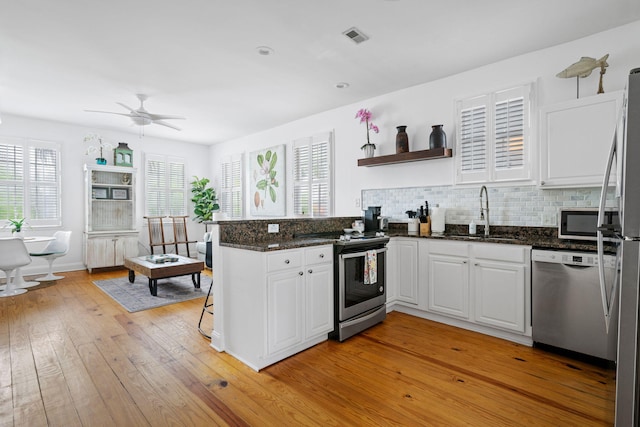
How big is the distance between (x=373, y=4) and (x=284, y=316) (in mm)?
2580

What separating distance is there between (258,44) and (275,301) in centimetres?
245

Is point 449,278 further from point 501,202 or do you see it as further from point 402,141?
point 402,141

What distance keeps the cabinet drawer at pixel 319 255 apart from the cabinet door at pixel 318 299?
0.15 ft

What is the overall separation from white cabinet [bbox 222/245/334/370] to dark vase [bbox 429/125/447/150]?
6.32 ft

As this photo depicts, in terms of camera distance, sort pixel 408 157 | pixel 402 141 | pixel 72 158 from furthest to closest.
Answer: pixel 72 158, pixel 402 141, pixel 408 157

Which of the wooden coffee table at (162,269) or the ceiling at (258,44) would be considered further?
the wooden coffee table at (162,269)

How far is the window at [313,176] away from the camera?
5297mm

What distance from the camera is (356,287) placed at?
3.12m

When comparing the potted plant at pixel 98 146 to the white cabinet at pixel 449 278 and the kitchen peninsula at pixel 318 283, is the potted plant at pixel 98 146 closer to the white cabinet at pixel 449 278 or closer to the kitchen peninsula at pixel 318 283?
the kitchen peninsula at pixel 318 283

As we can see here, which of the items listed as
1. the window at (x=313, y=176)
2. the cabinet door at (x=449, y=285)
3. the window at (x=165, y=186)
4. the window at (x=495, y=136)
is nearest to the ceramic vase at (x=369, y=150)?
the window at (x=313, y=176)

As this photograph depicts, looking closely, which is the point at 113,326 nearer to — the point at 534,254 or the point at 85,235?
the point at 85,235

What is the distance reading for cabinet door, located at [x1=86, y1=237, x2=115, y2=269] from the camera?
19.6 ft

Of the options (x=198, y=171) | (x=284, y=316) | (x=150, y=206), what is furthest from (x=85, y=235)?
(x=284, y=316)

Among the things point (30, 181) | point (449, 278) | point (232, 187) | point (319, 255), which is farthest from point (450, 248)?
point (30, 181)
